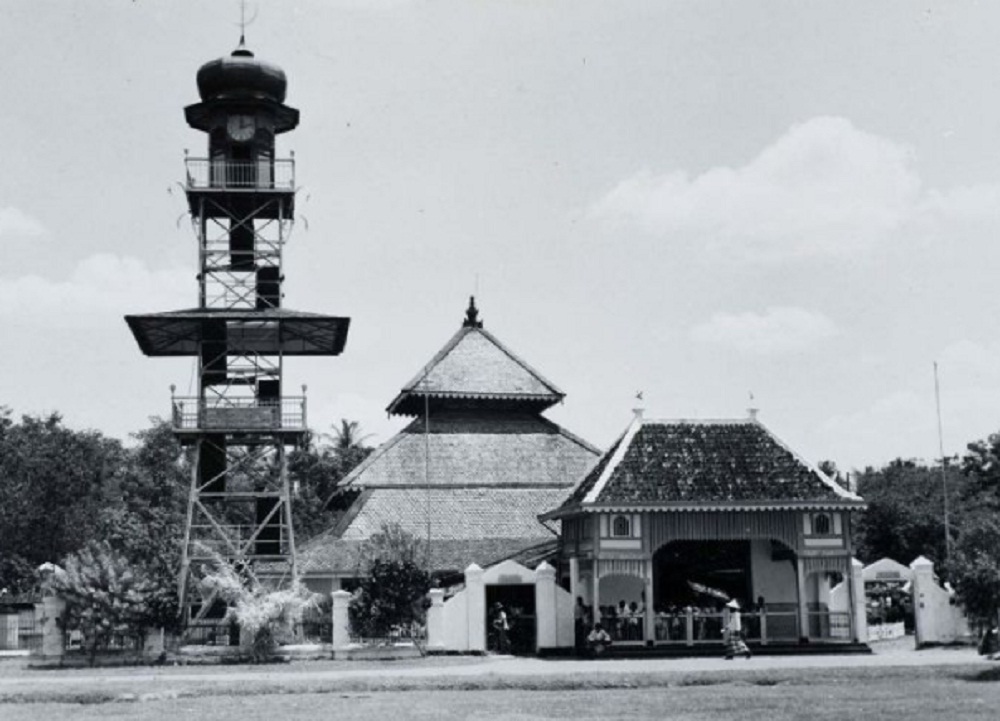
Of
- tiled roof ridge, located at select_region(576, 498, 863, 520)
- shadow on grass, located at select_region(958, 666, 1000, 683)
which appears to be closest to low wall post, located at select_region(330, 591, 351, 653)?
tiled roof ridge, located at select_region(576, 498, 863, 520)

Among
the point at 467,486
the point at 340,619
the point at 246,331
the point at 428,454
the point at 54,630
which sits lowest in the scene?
the point at 54,630

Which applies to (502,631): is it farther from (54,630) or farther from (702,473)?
(54,630)

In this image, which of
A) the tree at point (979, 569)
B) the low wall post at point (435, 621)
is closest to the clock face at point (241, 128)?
the low wall post at point (435, 621)

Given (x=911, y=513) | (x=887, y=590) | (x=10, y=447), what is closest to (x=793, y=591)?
(x=887, y=590)

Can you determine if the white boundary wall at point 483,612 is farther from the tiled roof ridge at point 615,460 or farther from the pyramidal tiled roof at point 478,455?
the pyramidal tiled roof at point 478,455

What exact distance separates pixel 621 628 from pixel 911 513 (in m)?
32.1

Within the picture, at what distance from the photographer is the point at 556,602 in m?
36.2

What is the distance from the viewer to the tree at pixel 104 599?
3356cm

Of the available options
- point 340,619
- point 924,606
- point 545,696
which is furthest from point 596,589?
point 545,696

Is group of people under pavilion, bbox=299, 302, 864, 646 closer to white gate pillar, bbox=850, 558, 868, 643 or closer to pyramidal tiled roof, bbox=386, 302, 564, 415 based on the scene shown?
white gate pillar, bbox=850, 558, 868, 643

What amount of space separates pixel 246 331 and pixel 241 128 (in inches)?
243

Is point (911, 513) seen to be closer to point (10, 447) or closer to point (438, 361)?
point (438, 361)

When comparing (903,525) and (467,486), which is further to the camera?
(903,525)

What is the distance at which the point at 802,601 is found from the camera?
116 ft
